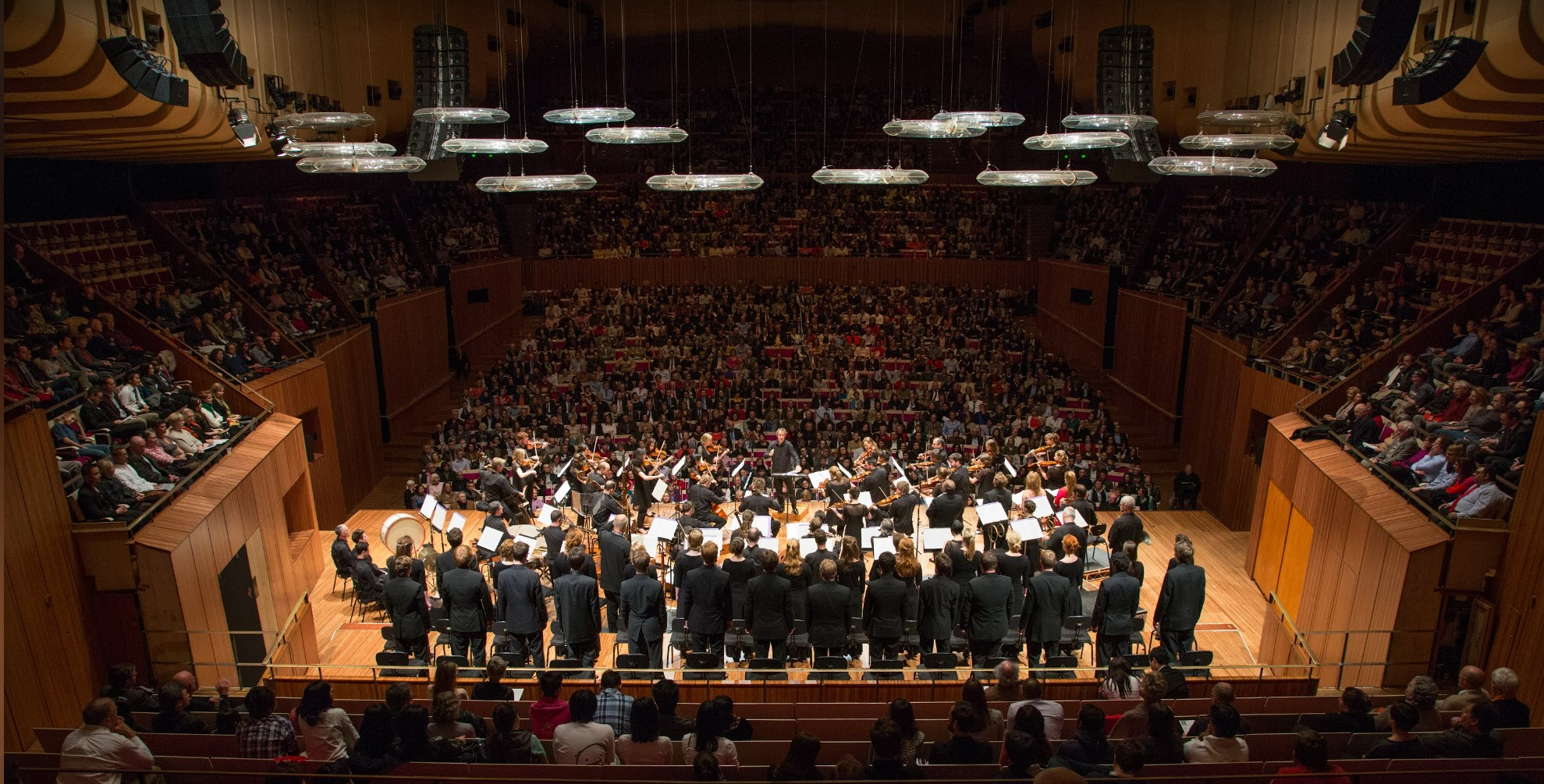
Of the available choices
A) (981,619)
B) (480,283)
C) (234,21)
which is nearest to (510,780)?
(981,619)

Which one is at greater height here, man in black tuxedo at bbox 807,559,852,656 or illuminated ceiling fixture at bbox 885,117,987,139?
illuminated ceiling fixture at bbox 885,117,987,139

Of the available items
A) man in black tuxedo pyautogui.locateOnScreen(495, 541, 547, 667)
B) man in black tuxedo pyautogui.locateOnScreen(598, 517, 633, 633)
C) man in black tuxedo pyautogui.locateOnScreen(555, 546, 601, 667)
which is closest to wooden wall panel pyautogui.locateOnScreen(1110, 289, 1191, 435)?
man in black tuxedo pyautogui.locateOnScreen(598, 517, 633, 633)

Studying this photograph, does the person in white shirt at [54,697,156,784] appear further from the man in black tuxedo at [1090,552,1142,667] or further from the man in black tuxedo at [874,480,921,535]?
the man in black tuxedo at [874,480,921,535]

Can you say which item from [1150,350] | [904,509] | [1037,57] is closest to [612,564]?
[904,509]

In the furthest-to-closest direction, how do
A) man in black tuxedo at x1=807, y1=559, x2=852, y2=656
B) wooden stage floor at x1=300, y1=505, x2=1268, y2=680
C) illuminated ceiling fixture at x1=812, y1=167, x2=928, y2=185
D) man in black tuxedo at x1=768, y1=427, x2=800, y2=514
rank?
man in black tuxedo at x1=768, y1=427, x2=800, y2=514 < illuminated ceiling fixture at x1=812, y1=167, x2=928, y2=185 < wooden stage floor at x1=300, y1=505, x2=1268, y2=680 < man in black tuxedo at x1=807, y1=559, x2=852, y2=656

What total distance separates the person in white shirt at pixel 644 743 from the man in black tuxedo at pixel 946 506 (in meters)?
5.68

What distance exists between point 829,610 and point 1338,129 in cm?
879

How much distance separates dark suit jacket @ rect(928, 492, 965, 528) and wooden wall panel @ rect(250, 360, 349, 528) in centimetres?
883

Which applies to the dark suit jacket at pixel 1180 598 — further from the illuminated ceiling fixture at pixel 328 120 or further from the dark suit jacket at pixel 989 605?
the illuminated ceiling fixture at pixel 328 120

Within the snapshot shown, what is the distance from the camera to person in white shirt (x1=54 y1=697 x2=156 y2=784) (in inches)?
207

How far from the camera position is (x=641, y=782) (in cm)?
504

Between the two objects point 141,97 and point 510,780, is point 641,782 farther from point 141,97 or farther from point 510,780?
point 141,97

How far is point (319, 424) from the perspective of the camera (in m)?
14.6

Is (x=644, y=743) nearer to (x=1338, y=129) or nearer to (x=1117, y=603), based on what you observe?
(x=1117, y=603)
